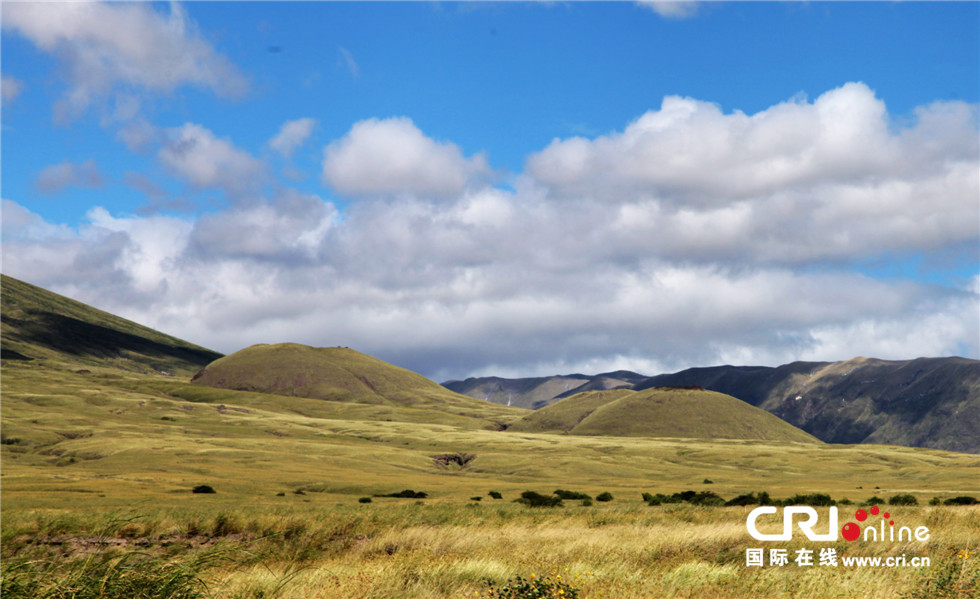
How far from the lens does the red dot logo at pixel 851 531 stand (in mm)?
20873

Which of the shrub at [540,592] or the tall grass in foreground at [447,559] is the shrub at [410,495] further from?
the shrub at [540,592]

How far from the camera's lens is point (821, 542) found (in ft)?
63.5

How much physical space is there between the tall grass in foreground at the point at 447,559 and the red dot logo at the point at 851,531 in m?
1.72

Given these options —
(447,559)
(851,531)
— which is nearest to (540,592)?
(447,559)

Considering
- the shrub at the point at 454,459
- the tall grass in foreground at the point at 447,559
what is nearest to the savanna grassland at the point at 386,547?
the tall grass in foreground at the point at 447,559

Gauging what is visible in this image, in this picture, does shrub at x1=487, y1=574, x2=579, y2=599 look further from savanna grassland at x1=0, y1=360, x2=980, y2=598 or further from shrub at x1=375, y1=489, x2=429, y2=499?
Answer: shrub at x1=375, y1=489, x2=429, y2=499

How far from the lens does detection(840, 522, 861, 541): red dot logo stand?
2087cm

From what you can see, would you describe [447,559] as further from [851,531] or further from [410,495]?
[410,495]

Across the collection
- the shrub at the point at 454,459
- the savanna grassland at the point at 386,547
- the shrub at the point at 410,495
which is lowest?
the shrub at the point at 454,459

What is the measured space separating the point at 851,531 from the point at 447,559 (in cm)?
1281

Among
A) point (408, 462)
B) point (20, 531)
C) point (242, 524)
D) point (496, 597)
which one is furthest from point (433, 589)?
point (408, 462)

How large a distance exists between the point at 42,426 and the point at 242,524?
147 m

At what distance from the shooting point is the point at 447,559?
655 inches

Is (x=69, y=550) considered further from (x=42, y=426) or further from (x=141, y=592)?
(x=42, y=426)
